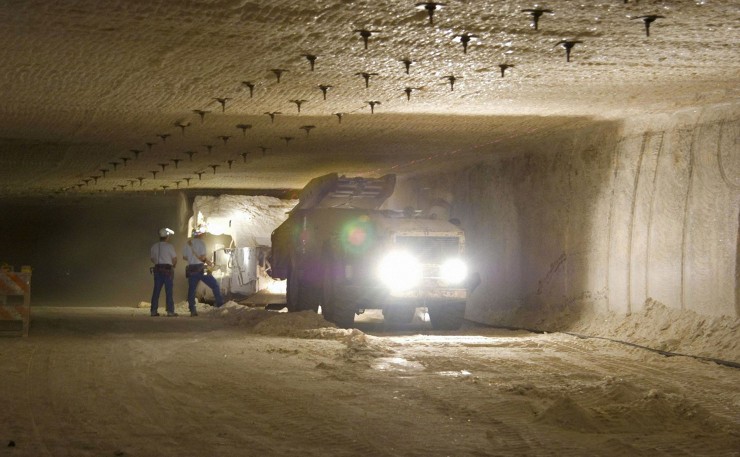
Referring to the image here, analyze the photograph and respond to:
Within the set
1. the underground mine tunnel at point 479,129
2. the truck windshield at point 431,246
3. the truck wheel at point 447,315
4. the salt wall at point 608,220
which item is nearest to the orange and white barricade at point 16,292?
the underground mine tunnel at point 479,129

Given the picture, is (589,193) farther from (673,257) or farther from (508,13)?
(508,13)

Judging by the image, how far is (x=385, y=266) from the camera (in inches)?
677

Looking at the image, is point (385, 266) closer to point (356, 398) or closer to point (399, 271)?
point (399, 271)

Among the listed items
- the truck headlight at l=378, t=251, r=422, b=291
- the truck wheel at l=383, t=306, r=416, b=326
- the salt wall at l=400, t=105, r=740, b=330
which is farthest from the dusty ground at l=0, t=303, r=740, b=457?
the truck wheel at l=383, t=306, r=416, b=326

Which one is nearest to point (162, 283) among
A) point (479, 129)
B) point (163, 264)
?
point (163, 264)

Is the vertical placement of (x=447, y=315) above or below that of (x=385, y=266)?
below

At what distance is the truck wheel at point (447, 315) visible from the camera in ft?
57.9

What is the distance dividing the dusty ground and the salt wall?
170cm

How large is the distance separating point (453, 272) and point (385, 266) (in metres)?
1.27

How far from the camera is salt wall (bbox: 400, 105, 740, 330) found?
542 inches

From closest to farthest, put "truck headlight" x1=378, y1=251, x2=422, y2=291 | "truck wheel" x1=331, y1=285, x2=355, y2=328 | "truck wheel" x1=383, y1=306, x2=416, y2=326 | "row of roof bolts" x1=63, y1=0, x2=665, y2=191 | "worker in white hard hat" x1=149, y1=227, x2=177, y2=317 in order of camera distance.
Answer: "row of roof bolts" x1=63, y1=0, x2=665, y2=191, "truck headlight" x1=378, y1=251, x2=422, y2=291, "truck wheel" x1=331, y1=285, x2=355, y2=328, "truck wheel" x1=383, y1=306, x2=416, y2=326, "worker in white hard hat" x1=149, y1=227, x2=177, y2=317

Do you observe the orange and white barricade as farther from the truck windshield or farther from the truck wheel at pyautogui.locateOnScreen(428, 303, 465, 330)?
the truck wheel at pyautogui.locateOnScreen(428, 303, 465, 330)

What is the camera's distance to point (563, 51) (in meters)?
11.6

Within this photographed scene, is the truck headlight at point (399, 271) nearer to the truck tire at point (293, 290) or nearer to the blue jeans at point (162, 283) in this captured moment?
the truck tire at point (293, 290)
